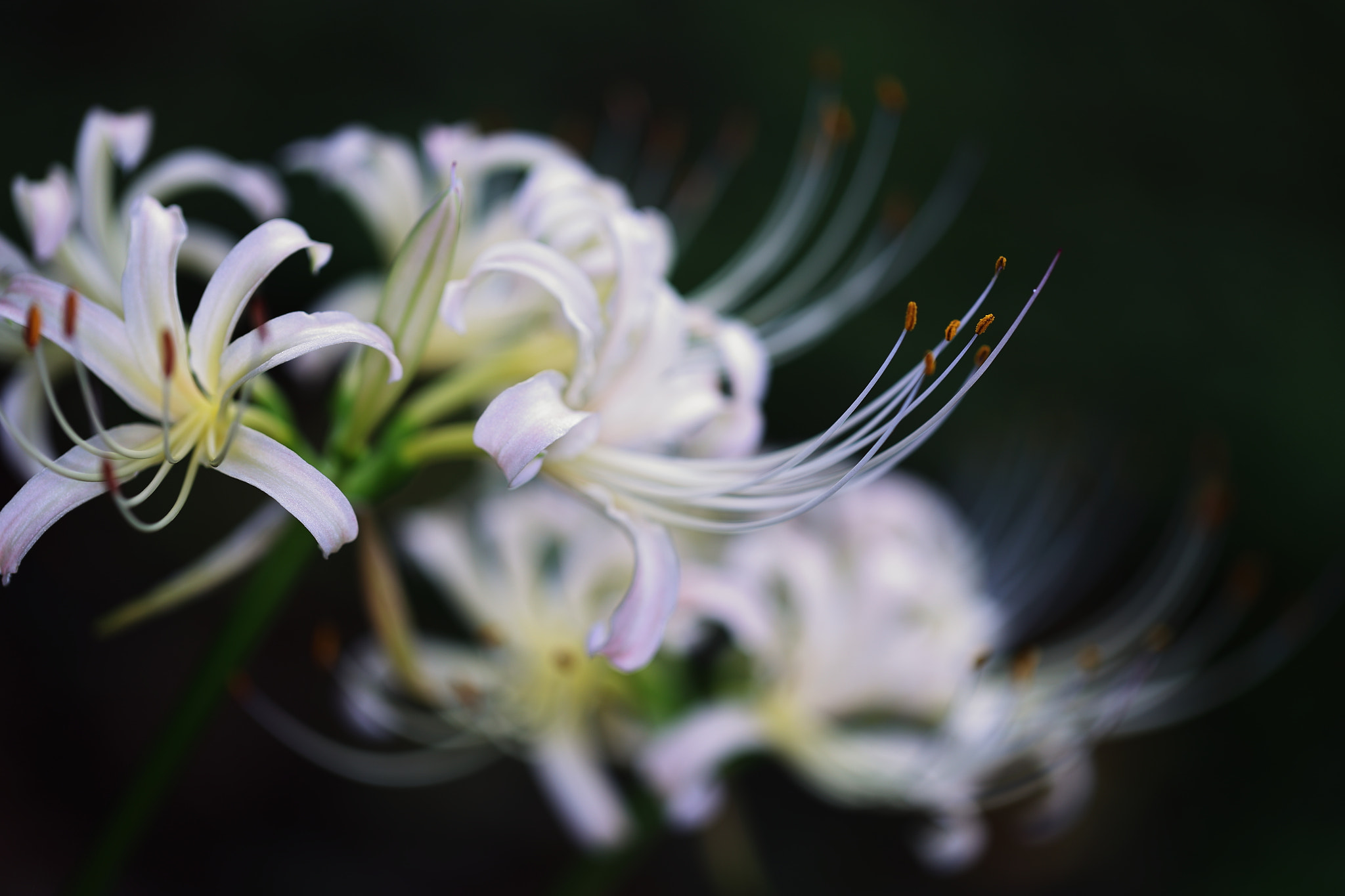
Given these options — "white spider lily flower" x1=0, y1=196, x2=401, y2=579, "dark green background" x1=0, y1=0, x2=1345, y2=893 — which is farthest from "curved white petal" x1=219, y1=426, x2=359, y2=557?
"dark green background" x1=0, y1=0, x2=1345, y2=893

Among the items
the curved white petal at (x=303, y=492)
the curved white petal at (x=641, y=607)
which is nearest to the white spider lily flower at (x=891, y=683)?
the curved white petal at (x=641, y=607)

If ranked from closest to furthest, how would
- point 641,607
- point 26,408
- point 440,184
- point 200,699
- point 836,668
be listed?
point 641,607, point 200,699, point 26,408, point 440,184, point 836,668

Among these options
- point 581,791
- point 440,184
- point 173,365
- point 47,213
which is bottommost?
point 581,791

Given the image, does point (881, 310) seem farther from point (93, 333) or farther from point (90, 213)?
point (93, 333)

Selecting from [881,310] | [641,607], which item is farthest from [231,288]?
[881,310]

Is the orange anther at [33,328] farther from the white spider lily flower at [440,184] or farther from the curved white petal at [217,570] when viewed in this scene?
the white spider lily flower at [440,184]

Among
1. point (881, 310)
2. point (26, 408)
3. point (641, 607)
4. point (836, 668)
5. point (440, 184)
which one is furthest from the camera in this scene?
point (881, 310)
